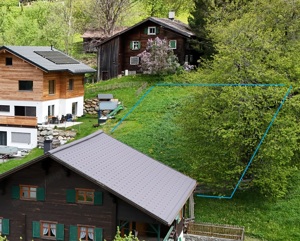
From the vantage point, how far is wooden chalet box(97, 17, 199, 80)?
52125mm

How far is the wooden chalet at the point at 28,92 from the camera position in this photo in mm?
39797

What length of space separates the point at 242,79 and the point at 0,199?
14527mm

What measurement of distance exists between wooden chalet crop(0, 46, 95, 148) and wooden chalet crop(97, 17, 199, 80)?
1101cm

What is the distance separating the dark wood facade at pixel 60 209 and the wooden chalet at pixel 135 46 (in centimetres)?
3118

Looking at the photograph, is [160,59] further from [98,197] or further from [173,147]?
[98,197]

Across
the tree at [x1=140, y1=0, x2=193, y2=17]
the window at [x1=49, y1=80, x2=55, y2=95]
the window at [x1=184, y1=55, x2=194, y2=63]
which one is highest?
the tree at [x1=140, y1=0, x2=193, y2=17]

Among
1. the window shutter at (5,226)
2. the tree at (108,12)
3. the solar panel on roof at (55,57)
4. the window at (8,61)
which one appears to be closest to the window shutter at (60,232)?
the window shutter at (5,226)

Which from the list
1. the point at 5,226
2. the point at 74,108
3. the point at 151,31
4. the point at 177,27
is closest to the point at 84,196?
the point at 5,226

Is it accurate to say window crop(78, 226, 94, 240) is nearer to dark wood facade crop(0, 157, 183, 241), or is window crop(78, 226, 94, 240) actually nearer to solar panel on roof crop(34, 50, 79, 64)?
dark wood facade crop(0, 157, 183, 241)

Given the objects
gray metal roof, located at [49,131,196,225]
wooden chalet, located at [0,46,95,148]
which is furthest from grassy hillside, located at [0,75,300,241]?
gray metal roof, located at [49,131,196,225]

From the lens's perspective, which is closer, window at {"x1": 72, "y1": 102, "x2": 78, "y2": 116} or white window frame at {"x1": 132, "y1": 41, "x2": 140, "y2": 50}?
window at {"x1": 72, "y1": 102, "x2": 78, "y2": 116}

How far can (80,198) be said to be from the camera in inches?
865

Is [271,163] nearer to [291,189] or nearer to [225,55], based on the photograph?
[291,189]

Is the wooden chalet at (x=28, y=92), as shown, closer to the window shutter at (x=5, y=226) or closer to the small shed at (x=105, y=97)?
the small shed at (x=105, y=97)
